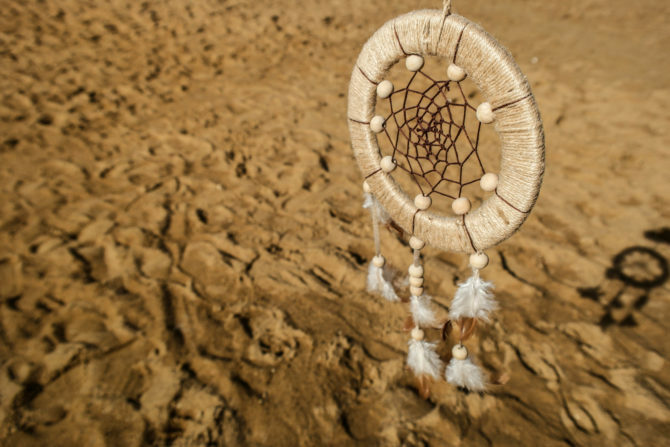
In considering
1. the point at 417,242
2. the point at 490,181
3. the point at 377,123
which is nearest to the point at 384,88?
the point at 377,123

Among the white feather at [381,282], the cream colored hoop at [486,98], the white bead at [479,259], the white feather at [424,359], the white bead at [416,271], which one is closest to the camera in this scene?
the cream colored hoop at [486,98]

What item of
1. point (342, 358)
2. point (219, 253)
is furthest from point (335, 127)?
point (342, 358)

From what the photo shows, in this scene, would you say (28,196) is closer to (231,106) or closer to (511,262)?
(231,106)

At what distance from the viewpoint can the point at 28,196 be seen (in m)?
2.95

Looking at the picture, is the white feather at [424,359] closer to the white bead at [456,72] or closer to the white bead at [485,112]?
the white bead at [485,112]

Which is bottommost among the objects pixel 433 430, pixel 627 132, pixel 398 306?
pixel 433 430

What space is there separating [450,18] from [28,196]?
11.0 feet

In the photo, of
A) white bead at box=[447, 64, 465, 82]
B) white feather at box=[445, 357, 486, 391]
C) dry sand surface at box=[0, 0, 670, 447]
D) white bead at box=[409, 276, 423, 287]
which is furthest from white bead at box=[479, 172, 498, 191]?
dry sand surface at box=[0, 0, 670, 447]

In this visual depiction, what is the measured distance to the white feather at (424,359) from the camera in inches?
70.2

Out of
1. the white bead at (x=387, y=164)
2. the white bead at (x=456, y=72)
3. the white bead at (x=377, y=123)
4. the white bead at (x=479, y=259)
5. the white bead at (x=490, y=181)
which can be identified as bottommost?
the white bead at (x=479, y=259)

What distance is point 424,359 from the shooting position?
178cm

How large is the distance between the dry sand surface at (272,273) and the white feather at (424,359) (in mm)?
153

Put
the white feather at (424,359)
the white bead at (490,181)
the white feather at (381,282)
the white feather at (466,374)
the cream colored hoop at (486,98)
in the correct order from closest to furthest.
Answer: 1. the cream colored hoop at (486,98)
2. the white bead at (490,181)
3. the white feather at (466,374)
4. the white feather at (424,359)
5. the white feather at (381,282)

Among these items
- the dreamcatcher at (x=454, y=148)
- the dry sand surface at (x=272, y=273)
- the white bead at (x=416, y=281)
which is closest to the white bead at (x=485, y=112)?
the dreamcatcher at (x=454, y=148)
